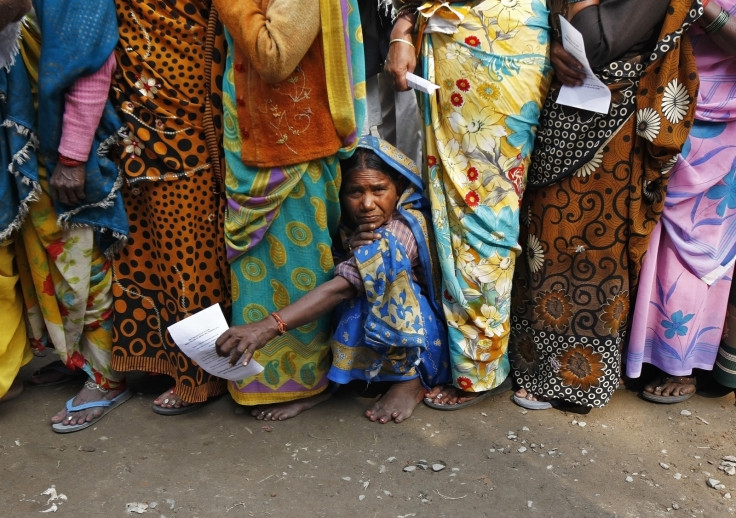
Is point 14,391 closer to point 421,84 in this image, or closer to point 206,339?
point 206,339

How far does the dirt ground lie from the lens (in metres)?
2.36

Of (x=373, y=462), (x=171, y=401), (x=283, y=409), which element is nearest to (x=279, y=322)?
(x=283, y=409)

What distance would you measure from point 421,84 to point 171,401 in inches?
67.7

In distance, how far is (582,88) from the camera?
251 centimetres

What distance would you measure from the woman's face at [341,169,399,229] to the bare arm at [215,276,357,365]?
0.29 meters

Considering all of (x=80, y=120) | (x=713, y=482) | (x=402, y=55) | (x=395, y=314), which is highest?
(x=402, y=55)

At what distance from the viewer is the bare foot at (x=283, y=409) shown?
288 cm

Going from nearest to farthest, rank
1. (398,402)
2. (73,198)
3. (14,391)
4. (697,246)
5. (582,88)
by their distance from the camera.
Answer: (582,88)
(73,198)
(697,246)
(398,402)
(14,391)

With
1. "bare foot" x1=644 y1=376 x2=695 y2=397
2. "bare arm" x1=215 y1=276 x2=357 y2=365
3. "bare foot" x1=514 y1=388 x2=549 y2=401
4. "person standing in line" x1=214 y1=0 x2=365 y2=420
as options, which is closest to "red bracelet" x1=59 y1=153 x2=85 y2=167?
"person standing in line" x1=214 y1=0 x2=365 y2=420

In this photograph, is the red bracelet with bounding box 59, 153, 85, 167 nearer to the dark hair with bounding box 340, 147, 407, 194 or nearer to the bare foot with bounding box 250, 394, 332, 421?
the dark hair with bounding box 340, 147, 407, 194

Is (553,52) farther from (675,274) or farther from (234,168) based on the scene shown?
(234,168)

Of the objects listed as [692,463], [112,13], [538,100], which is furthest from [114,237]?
[692,463]

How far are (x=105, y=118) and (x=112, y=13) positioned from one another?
39 cm

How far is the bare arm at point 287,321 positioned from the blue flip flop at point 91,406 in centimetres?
85
